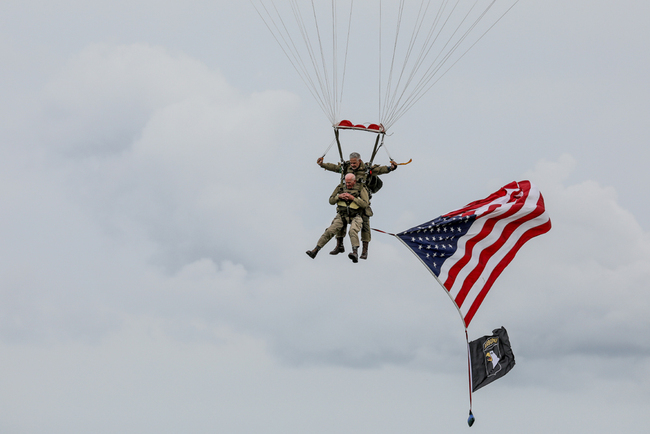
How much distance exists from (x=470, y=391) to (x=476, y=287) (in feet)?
9.55

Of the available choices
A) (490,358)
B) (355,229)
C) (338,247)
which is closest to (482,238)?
(490,358)

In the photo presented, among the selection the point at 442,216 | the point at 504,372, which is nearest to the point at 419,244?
the point at 442,216

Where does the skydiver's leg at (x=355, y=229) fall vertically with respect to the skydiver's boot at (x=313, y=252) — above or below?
A: above

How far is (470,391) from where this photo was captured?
2305cm

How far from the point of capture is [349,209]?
74.0 ft

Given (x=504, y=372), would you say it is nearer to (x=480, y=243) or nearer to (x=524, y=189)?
(x=480, y=243)

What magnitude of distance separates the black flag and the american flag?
2.70 ft

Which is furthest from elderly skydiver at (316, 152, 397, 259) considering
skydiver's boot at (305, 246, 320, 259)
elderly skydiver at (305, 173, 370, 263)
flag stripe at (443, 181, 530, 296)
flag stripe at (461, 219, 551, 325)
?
flag stripe at (461, 219, 551, 325)

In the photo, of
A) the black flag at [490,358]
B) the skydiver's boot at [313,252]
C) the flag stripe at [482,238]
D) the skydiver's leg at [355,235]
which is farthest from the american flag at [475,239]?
the skydiver's boot at [313,252]

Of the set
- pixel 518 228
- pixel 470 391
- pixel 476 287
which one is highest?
pixel 518 228

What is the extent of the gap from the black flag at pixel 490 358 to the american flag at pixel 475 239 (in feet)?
2.70

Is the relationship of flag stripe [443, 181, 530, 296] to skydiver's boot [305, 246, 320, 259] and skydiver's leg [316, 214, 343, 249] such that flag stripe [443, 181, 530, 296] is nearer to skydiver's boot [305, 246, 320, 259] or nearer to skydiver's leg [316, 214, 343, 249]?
skydiver's leg [316, 214, 343, 249]

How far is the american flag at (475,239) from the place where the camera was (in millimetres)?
23469

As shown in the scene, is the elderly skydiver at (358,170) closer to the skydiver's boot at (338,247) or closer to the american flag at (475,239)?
the skydiver's boot at (338,247)
